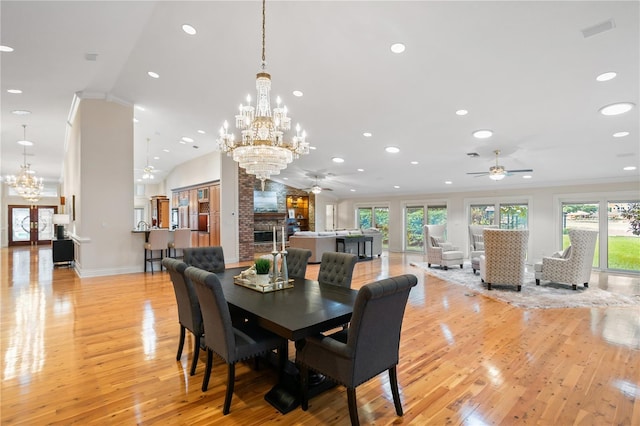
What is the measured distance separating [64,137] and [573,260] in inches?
494

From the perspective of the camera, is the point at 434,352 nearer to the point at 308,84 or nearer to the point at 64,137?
the point at 308,84

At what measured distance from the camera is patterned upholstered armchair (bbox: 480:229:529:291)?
5410 millimetres

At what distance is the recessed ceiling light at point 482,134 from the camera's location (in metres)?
5.09

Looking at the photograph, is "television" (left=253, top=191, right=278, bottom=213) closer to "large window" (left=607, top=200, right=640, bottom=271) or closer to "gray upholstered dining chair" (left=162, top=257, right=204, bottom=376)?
"gray upholstered dining chair" (left=162, top=257, right=204, bottom=376)

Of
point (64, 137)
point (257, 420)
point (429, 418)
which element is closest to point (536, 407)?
point (429, 418)

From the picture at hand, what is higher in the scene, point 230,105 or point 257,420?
point 230,105

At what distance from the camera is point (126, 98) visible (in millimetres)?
6355

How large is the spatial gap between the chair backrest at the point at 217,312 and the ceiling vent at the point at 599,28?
3.81 meters

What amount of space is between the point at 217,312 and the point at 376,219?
1126cm

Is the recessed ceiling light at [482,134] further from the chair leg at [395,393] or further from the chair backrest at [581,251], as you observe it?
the chair leg at [395,393]

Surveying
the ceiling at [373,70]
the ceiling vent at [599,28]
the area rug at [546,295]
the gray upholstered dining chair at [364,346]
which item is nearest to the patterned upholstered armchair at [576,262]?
the area rug at [546,295]

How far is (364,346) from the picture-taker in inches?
73.9

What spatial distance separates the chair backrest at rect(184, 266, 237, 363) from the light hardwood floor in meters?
0.44

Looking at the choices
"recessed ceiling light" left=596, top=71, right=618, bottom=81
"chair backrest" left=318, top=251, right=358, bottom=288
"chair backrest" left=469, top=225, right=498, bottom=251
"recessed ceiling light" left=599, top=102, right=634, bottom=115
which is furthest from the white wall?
"chair backrest" left=318, top=251, right=358, bottom=288
